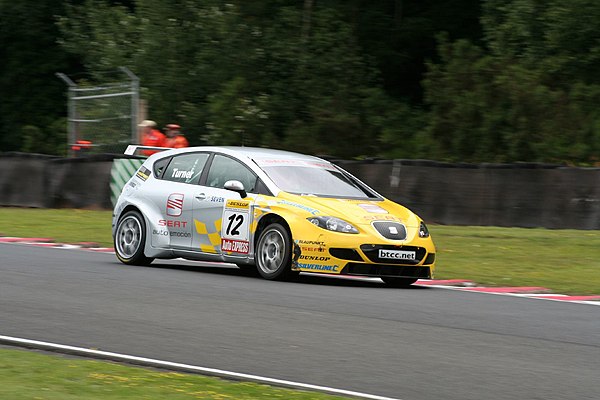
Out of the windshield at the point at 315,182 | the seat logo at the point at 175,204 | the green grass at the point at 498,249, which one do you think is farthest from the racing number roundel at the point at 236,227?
the green grass at the point at 498,249

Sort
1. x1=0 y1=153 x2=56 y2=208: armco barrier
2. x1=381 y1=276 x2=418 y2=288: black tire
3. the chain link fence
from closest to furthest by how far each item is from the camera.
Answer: x1=381 y1=276 x2=418 y2=288: black tire
x1=0 y1=153 x2=56 y2=208: armco barrier
the chain link fence

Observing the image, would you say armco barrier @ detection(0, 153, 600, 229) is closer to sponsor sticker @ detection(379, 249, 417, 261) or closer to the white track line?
sponsor sticker @ detection(379, 249, 417, 261)

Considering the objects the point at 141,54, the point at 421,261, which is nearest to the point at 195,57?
the point at 141,54

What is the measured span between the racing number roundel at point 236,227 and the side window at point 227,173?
235 millimetres

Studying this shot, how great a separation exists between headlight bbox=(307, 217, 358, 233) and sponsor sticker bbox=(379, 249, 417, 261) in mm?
355

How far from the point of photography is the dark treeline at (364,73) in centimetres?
3238

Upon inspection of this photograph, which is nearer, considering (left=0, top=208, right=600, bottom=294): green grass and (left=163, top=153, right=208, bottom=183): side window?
(left=163, top=153, right=208, bottom=183): side window

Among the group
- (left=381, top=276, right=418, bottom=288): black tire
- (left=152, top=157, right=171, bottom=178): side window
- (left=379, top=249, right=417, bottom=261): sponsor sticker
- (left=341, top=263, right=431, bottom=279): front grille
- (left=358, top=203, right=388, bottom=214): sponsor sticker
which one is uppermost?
(left=152, top=157, right=171, bottom=178): side window

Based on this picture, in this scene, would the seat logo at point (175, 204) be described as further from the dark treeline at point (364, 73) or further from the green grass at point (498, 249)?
the dark treeline at point (364, 73)

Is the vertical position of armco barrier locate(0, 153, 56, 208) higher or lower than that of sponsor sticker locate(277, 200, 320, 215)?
lower

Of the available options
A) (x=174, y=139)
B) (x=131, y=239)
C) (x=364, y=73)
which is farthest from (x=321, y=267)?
(x=364, y=73)

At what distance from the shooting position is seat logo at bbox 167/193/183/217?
46.1 feet

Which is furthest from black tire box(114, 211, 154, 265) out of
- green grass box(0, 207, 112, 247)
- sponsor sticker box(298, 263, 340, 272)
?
green grass box(0, 207, 112, 247)

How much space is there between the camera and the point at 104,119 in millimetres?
27344
